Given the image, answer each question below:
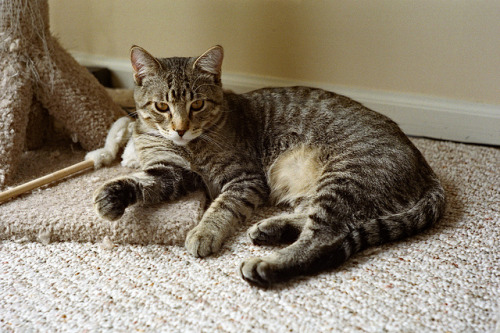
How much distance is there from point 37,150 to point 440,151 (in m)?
1.88

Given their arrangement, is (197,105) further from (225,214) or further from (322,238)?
(322,238)

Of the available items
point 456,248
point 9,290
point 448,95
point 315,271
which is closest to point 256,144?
point 315,271

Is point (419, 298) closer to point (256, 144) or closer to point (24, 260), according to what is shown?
point (256, 144)

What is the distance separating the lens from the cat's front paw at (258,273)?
1.26m

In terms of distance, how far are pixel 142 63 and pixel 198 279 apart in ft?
2.63

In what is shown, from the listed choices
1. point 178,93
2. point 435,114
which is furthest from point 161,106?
point 435,114

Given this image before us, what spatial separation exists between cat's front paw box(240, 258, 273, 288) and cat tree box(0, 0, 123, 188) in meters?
1.08

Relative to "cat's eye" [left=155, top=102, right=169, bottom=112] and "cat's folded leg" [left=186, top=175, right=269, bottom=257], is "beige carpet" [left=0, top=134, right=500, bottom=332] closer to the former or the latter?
"cat's folded leg" [left=186, top=175, right=269, bottom=257]

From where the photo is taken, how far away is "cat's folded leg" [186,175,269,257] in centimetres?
143

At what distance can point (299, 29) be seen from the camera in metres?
2.41

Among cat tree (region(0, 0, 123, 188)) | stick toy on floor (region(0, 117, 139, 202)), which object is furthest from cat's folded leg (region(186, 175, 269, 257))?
cat tree (region(0, 0, 123, 188))

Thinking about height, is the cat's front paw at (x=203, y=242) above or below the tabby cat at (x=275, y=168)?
below

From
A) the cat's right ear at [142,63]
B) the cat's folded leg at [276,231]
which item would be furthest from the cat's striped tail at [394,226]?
the cat's right ear at [142,63]

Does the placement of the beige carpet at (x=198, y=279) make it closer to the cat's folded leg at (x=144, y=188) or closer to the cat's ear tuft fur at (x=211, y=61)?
the cat's folded leg at (x=144, y=188)
